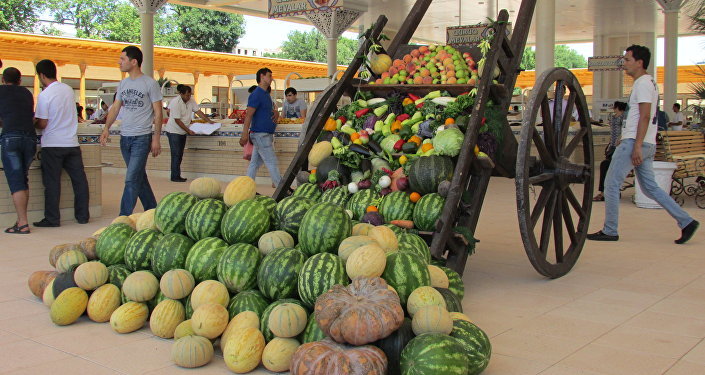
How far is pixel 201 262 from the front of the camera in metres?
3.75

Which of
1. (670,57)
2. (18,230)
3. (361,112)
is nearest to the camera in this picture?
(361,112)

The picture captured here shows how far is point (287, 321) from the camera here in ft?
10.4

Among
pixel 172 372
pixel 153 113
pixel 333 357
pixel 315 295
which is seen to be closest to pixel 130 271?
pixel 172 372

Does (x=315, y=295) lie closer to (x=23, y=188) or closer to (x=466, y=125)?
(x=466, y=125)

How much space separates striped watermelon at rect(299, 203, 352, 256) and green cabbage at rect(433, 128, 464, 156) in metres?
1.11

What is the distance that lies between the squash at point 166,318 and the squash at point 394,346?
46.5 inches

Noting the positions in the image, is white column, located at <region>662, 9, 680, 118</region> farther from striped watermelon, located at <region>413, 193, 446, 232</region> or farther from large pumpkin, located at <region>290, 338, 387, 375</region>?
large pumpkin, located at <region>290, 338, 387, 375</region>

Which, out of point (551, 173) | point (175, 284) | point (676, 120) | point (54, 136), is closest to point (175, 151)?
point (54, 136)

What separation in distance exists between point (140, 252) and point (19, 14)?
42.6m

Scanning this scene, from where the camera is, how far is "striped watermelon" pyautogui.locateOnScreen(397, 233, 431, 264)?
12.7ft

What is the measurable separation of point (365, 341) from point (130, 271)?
1.85 metres

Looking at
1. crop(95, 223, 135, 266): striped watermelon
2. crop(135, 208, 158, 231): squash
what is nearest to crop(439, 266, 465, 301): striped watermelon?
crop(135, 208, 158, 231): squash

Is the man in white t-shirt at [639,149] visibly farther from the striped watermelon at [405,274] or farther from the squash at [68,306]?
the squash at [68,306]

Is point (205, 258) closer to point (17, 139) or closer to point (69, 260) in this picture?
point (69, 260)
